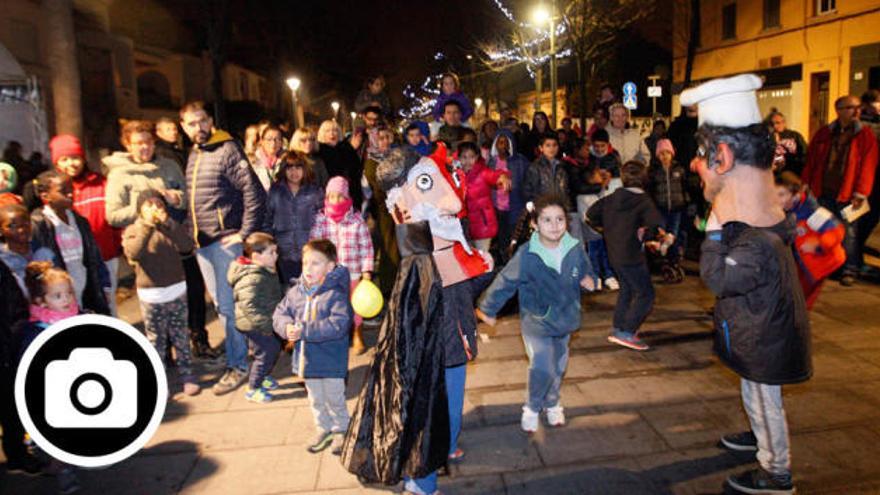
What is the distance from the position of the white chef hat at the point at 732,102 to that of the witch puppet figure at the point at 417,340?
145cm

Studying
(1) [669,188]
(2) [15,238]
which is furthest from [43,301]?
(1) [669,188]

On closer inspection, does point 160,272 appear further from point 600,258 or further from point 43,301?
point 600,258

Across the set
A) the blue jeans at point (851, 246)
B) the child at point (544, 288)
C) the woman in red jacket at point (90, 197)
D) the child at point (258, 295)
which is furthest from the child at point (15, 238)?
the blue jeans at point (851, 246)

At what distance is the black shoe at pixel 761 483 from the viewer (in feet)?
11.5

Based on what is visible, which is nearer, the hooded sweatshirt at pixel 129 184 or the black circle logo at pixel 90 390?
the black circle logo at pixel 90 390

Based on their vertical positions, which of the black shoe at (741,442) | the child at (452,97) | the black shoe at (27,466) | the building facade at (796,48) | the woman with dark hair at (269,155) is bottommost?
the black shoe at (27,466)

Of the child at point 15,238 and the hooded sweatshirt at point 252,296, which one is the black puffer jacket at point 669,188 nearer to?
the hooded sweatshirt at point 252,296

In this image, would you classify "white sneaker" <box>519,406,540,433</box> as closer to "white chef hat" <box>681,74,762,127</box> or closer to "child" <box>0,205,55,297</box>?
"white chef hat" <box>681,74,762,127</box>

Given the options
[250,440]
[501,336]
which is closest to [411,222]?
[250,440]

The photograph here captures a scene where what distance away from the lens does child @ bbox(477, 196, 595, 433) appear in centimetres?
424

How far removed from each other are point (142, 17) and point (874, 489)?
40265mm

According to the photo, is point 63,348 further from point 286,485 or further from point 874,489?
point 874,489

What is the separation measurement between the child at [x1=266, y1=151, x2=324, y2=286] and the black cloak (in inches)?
99.0

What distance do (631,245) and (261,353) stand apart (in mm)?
3412
